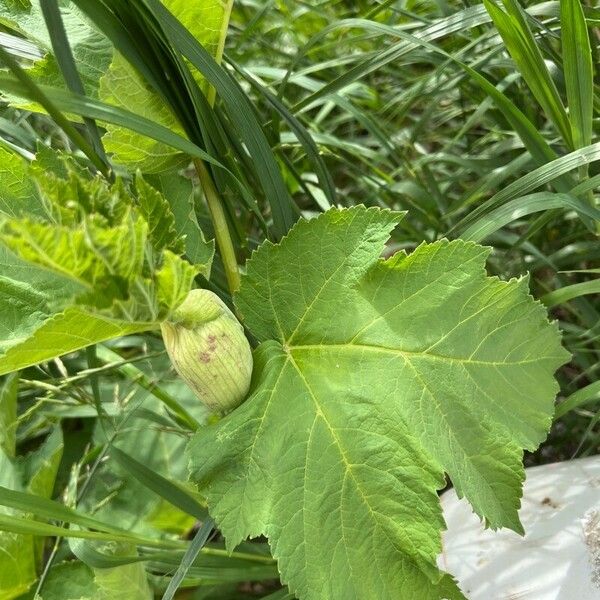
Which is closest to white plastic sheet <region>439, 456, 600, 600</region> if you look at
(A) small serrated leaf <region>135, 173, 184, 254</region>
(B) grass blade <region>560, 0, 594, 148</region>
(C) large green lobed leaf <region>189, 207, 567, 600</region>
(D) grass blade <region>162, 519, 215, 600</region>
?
(C) large green lobed leaf <region>189, 207, 567, 600</region>

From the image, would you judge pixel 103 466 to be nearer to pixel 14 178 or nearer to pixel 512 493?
pixel 14 178

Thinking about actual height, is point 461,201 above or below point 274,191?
below

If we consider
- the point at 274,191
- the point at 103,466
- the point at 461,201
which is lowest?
the point at 103,466

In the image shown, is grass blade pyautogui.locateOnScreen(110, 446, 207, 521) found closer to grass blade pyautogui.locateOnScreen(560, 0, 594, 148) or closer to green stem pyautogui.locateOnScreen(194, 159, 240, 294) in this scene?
green stem pyautogui.locateOnScreen(194, 159, 240, 294)

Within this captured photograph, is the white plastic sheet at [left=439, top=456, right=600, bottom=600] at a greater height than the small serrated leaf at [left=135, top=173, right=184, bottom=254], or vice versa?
the small serrated leaf at [left=135, top=173, right=184, bottom=254]

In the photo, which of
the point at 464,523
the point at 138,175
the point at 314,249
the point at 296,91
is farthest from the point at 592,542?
the point at 296,91

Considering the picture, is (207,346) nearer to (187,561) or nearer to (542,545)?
(187,561)
